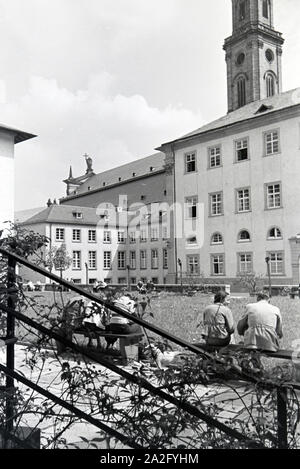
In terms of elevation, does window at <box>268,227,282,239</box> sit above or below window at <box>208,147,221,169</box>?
below

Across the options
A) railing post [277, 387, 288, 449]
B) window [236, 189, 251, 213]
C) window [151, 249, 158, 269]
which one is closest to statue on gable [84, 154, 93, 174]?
window [151, 249, 158, 269]

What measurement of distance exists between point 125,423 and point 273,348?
2458 millimetres

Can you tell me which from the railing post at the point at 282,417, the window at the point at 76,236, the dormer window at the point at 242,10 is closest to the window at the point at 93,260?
the window at the point at 76,236

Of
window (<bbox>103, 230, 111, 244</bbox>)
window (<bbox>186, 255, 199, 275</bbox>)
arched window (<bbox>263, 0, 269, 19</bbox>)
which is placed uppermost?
arched window (<bbox>263, 0, 269, 19</bbox>)

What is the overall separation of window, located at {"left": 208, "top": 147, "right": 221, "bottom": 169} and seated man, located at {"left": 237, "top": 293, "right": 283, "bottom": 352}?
2.25 m

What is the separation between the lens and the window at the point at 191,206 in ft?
17.0

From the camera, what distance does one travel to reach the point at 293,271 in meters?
4.43

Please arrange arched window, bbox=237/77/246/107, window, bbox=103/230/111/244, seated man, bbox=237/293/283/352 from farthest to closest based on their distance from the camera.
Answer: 1. arched window, bbox=237/77/246/107
2. window, bbox=103/230/111/244
3. seated man, bbox=237/293/283/352

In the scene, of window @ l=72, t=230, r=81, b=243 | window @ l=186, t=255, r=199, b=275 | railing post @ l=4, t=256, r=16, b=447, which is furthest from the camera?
window @ l=72, t=230, r=81, b=243

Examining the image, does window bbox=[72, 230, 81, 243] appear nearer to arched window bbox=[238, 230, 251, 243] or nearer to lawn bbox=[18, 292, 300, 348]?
lawn bbox=[18, 292, 300, 348]

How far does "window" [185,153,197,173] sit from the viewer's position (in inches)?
213

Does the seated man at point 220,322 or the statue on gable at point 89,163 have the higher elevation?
the statue on gable at point 89,163

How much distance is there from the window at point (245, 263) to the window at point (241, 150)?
1.19m

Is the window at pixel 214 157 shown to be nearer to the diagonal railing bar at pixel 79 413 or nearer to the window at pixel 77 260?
the window at pixel 77 260
